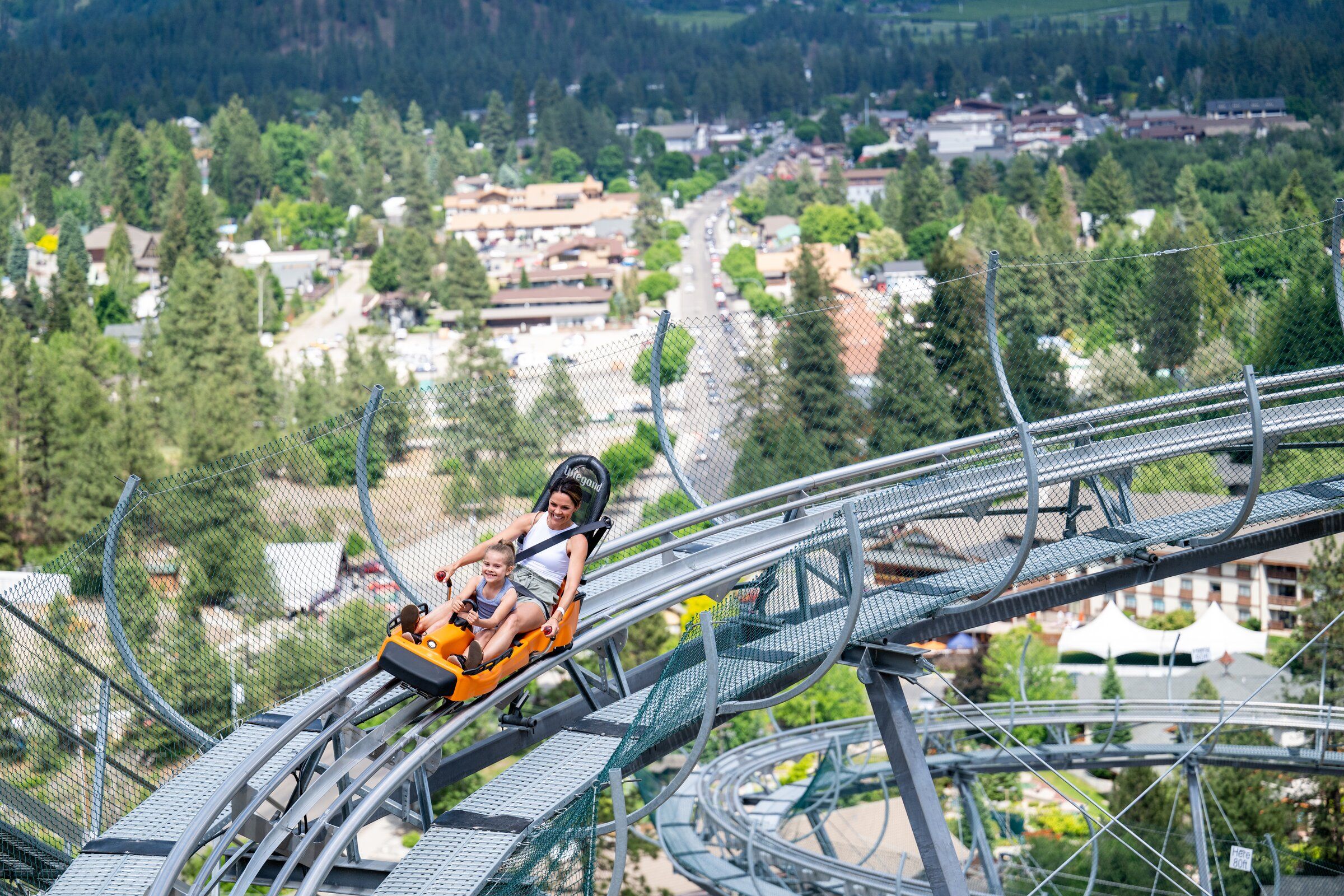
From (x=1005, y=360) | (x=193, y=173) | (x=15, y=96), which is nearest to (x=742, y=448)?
(x=1005, y=360)

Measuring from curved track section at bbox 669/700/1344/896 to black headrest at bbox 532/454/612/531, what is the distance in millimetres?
6298

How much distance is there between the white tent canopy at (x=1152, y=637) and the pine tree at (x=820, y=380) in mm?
18530

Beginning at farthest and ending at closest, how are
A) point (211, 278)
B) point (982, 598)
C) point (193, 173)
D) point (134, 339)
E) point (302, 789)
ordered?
1. point (193, 173)
2. point (134, 339)
3. point (211, 278)
4. point (982, 598)
5. point (302, 789)

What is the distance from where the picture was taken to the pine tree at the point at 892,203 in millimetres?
100500

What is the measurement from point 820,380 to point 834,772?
7.92 metres

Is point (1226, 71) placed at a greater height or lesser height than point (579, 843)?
lesser

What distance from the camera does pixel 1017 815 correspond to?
75.5 ft

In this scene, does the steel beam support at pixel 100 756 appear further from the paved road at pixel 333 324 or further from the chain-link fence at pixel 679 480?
the paved road at pixel 333 324

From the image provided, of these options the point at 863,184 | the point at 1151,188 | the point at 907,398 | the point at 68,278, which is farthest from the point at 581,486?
the point at 863,184

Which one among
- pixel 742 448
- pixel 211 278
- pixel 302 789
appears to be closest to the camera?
pixel 302 789

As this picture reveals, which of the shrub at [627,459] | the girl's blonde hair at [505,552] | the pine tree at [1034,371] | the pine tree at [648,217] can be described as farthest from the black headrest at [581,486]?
the pine tree at [648,217]

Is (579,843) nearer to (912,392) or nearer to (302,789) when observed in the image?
(302,789)

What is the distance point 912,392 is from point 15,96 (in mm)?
171962

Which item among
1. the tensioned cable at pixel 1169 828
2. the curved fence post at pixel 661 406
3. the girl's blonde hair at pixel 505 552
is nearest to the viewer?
the girl's blonde hair at pixel 505 552
